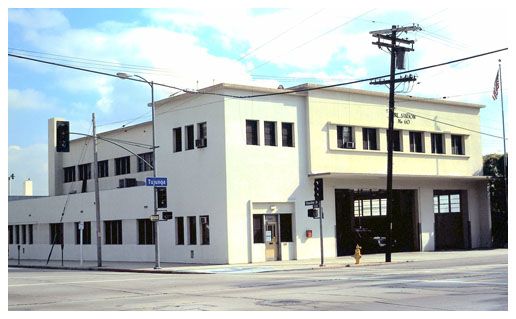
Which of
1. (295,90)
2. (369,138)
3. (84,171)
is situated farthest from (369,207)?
(84,171)

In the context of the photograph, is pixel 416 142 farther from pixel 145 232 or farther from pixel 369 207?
pixel 145 232

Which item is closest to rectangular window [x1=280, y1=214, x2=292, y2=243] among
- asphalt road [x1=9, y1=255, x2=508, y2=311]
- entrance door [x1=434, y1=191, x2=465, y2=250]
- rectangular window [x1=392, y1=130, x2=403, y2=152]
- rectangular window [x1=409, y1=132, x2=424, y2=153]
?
rectangular window [x1=392, y1=130, x2=403, y2=152]

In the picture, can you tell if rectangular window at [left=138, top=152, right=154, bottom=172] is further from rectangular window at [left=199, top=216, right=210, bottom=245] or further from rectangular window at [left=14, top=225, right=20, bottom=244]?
rectangular window at [left=14, top=225, right=20, bottom=244]

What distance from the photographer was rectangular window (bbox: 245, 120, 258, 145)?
3775 centimetres

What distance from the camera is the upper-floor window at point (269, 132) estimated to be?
38.6 metres

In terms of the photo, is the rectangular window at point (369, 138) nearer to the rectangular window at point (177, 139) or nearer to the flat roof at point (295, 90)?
the flat roof at point (295, 90)

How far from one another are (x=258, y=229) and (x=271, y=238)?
0.93m

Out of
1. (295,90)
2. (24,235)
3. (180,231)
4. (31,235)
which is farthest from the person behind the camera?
(24,235)

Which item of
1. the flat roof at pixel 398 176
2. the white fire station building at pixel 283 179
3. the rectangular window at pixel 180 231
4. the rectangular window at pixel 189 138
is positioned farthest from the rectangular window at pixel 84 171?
the flat roof at pixel 398 176

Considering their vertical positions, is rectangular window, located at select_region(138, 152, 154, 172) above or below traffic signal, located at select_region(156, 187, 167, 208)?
above

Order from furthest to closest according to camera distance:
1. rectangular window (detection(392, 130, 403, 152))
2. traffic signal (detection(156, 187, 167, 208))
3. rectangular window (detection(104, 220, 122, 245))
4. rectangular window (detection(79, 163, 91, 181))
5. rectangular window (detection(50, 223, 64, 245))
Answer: rectangular window (detection(79, 163, 91, 181)), rectangular window (detection(50, 223, 64, 245)), rectangular window (detection(104, 220, 122, 245)), rectangular window (detection(392, 130, 403, 152)), traffic signal (detection(156, 187, 167, 208))

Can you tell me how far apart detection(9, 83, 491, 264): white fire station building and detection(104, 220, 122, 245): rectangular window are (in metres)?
0.08

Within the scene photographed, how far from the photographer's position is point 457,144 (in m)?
48.6

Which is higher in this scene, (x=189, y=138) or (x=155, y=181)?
(x=189, y=138)
